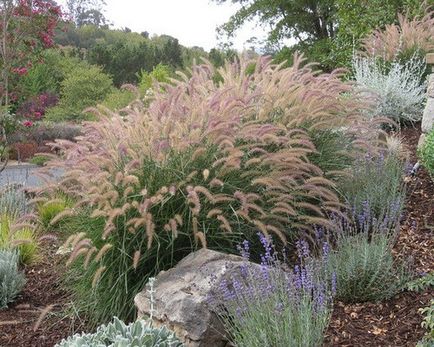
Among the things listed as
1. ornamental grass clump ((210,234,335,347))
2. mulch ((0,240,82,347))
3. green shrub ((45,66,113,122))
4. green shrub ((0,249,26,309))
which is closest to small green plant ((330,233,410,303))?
ornamental grass clump ((210,234,335,347))

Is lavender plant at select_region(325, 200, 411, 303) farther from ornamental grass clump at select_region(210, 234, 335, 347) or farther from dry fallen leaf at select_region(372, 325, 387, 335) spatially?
ornamental grass clump at select_region(210, 234, 335, 347)

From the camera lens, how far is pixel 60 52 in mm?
29312

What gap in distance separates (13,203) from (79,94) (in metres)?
15.7

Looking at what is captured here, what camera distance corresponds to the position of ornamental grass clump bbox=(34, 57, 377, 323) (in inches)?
162

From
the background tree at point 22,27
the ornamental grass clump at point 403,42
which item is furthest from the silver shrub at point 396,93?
the background tree at point 22,27

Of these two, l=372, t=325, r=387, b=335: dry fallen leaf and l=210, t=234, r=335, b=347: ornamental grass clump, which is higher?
l=210, t=234, r=335, b=347: ornamental grass clump

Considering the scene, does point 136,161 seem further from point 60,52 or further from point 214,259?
point 60,52

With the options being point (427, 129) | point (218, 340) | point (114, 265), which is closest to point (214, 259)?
point (218, 340)

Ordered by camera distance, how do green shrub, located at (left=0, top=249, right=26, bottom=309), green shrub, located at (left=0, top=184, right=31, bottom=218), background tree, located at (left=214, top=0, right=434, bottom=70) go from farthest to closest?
background tree, located at (left=214, top=0, right=434, bottom=70) < green shrub, located at (left=0, top=184, right=31, bottom=218) < green shrub, located at (left=0, top=249, right=26, bottom=309)

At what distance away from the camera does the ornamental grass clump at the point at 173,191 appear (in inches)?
162

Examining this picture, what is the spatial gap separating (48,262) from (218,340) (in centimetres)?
A: 259

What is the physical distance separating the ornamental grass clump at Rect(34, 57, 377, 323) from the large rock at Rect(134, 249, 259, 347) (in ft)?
0.70

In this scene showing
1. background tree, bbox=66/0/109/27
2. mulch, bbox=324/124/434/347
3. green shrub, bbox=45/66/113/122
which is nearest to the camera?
mulch, bbox=324/124/434/347

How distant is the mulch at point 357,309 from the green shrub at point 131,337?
88 centimetres
